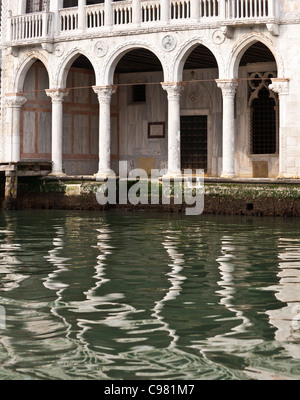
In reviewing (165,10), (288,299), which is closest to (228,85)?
(165,10)

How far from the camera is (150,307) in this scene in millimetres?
8383

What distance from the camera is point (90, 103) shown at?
2802 centimetres

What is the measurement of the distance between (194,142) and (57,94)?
189 inches

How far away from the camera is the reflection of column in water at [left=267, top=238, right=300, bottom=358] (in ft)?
23.5

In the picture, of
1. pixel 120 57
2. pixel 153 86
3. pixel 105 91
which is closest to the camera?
pixel 120 57

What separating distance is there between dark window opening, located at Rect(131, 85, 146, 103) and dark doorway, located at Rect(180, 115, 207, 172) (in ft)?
6.08

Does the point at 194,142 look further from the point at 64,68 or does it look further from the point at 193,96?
the point at 64,68

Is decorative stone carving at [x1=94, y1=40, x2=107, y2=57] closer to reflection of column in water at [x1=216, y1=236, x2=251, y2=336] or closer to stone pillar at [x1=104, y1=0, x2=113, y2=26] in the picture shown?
stone pillar at [x1=104, y1=0, x2=113, y2=26]

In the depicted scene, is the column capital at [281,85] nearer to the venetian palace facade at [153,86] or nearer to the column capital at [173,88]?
the venetian palace facade at [153,86]

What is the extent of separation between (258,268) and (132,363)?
5.16 metres

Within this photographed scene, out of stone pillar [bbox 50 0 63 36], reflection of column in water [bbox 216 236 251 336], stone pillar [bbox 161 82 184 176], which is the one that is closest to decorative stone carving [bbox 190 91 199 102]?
stone pillar [bbox 161 82 184 176]

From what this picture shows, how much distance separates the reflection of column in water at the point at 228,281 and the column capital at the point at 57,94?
11.5 m

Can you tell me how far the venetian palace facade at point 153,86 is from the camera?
72.1 ft

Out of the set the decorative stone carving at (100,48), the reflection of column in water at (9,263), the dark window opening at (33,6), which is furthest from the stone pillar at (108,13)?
the reflection of column in water at (9,263)
